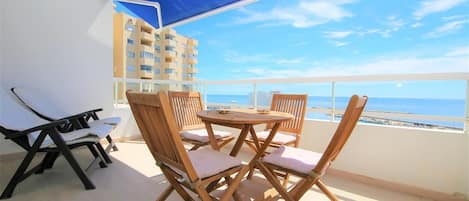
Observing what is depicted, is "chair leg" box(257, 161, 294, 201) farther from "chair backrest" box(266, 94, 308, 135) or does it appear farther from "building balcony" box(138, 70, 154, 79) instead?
"building balcony" box(138, 70, 154, 79)

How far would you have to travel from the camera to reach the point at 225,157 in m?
1.77

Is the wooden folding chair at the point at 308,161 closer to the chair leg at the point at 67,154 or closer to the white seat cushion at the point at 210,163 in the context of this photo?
the white seat cushion at the point at 210,163

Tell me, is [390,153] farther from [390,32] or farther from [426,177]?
[390,32]

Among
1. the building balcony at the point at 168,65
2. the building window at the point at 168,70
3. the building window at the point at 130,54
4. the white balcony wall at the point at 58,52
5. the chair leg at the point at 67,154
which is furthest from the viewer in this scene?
the building window at the point at 168,70

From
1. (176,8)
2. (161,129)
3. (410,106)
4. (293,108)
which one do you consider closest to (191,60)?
(176,8)

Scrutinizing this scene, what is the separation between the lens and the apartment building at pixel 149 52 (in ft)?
75.4

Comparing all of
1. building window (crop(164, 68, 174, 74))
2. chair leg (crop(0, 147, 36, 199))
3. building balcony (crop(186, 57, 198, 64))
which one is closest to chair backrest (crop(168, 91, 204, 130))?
chair leg (crop(0, 147, 36, 199))

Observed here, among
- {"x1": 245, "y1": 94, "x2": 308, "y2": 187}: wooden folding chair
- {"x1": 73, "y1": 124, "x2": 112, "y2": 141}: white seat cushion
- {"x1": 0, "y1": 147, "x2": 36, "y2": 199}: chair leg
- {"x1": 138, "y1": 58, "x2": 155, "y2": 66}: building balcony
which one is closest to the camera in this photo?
{"x1": 0, "y1": 147, "x2": 36, "y2": 199}: chair leg

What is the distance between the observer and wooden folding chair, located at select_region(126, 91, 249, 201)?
1340mm

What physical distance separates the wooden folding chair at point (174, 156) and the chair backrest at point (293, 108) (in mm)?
1218

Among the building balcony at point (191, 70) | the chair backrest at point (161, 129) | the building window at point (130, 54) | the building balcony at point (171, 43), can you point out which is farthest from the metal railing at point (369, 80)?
the building balcony at point (191, 70)

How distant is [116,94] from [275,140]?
3300 millimetres

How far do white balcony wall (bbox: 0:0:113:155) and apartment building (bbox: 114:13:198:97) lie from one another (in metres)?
16.6

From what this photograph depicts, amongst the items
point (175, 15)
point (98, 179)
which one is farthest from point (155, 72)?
point (98, 179)
